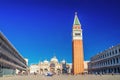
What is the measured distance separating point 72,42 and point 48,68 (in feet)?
237

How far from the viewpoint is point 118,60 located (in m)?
75.4

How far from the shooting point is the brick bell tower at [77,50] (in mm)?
105625

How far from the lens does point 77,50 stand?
356 ft

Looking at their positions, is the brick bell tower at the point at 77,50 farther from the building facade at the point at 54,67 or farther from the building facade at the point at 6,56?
the building facade at the point at 54,67

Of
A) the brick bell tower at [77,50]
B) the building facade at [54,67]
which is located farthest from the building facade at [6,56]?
the building facade at [54,67]

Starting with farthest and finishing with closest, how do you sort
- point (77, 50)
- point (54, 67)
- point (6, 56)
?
point (54, 67), point (77, 50), point (6, 56)

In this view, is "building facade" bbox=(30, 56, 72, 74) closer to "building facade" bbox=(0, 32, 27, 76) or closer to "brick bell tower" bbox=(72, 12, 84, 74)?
"brick bell tower" bbox=(72, 12, 84, 74)

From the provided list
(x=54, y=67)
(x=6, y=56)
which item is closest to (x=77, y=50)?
(x=6, y=56)

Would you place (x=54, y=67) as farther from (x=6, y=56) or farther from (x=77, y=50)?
(x=6, y=56)

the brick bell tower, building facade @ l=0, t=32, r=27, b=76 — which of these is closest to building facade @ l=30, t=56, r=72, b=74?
the brick bell tower

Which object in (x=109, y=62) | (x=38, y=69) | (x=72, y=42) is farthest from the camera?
(x=38, y=69)

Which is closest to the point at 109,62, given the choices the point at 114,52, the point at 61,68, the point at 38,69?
the point at 114,52

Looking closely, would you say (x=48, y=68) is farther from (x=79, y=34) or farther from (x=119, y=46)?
(x=119, y=46)

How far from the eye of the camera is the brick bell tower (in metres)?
106
